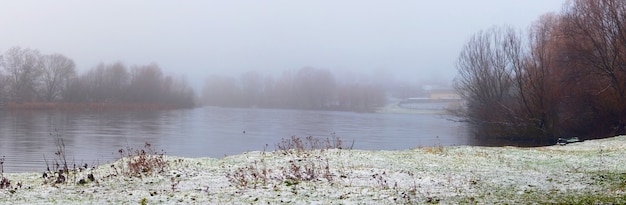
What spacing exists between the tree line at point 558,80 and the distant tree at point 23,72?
81.9 m

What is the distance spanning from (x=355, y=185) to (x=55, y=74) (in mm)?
115036

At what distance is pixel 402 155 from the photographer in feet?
63.1

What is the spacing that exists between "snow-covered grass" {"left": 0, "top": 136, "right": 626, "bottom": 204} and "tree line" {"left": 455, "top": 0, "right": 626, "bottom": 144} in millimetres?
27841

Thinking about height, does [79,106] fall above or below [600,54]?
below

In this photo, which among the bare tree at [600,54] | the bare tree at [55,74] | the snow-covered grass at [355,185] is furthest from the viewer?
the bare tree at [55,74]

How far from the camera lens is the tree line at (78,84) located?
106 meters

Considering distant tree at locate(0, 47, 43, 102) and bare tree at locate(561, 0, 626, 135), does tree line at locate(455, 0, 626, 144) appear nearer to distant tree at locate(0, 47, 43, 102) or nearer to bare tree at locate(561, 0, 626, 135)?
bare tree at locate(561, 0, 626, 135)

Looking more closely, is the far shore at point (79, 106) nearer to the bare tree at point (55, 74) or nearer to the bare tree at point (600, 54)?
the bare tree at point (55, 74)

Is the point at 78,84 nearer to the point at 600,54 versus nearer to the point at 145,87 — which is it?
the point at 145,87

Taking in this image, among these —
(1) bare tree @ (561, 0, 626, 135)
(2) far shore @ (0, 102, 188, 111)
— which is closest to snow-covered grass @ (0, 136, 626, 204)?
(1) bare tree @ (561, 0, 626, 135)

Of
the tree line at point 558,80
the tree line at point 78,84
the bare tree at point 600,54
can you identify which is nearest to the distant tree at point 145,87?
the tree line at point 78,84

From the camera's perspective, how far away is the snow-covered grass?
391 inches

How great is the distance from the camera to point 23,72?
109 metres

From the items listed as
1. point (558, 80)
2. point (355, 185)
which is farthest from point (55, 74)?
point (355, 185)
